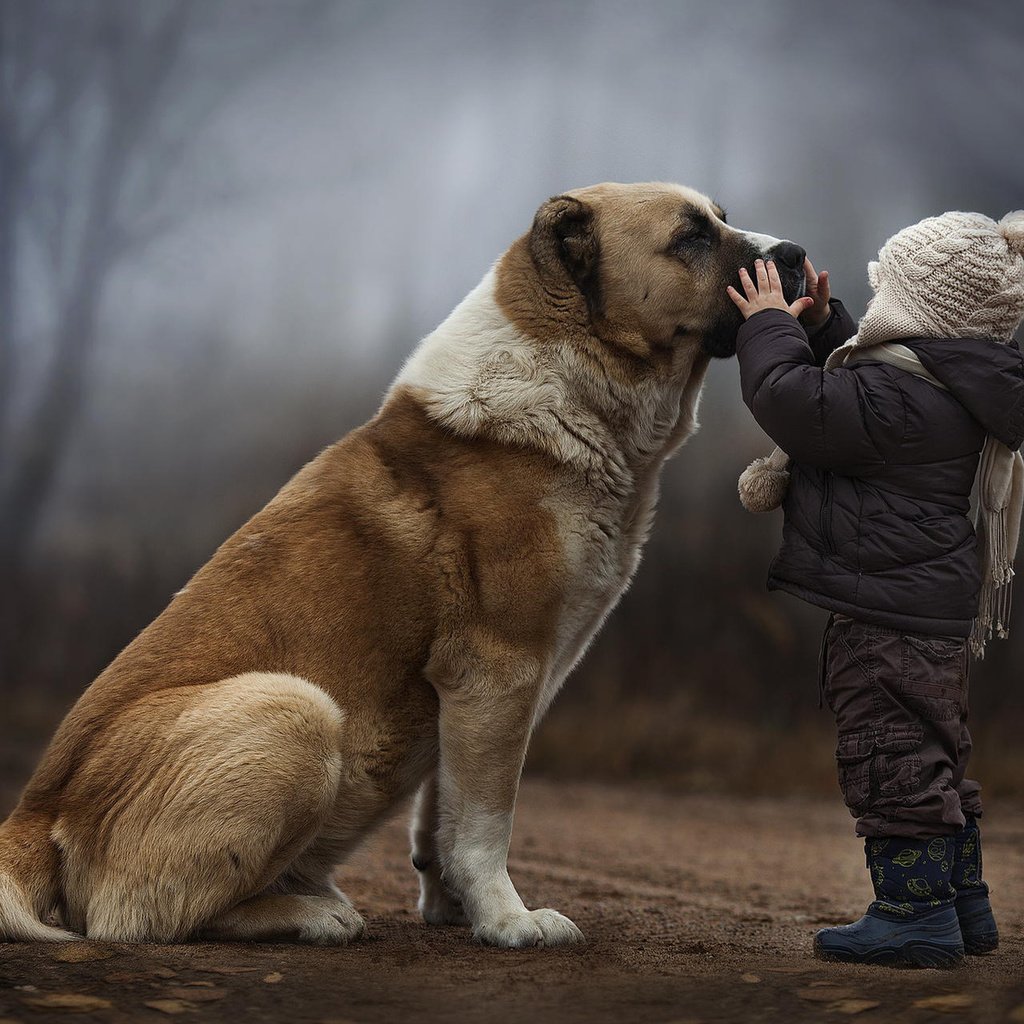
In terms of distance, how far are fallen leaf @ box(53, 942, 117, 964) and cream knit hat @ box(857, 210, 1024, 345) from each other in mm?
2392

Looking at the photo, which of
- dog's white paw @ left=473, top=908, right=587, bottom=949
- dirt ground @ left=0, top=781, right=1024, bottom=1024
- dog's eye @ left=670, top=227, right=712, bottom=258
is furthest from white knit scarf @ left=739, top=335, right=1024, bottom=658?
dog's white paw @ left=473, top=908, right=587, bottom=949

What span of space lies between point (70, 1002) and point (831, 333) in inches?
103

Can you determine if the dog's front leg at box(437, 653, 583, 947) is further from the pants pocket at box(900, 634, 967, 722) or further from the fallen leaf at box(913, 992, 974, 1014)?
the fallen leaf at box(913, 992, 974, 1014)

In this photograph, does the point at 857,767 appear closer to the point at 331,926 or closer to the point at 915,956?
the point at 915,956

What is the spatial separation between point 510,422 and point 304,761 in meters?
1.09

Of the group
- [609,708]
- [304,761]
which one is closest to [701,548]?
[609,708]

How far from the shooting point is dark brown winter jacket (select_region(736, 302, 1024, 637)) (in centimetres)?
298

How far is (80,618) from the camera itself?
359 inches

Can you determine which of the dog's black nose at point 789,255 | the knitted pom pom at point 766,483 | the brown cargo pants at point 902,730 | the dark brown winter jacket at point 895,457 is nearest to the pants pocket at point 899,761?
the brown cargo pants at point 902,730

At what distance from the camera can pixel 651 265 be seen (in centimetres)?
357

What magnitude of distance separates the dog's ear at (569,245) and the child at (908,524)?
0.66m

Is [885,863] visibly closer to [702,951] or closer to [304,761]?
[702,951]

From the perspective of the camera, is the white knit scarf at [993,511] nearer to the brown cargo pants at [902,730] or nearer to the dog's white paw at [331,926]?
the brown cargo pants at [902,730]

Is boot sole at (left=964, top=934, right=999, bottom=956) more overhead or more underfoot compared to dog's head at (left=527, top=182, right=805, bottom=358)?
more underfoot
